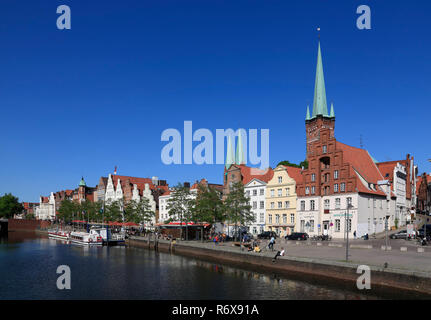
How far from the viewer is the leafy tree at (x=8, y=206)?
186m

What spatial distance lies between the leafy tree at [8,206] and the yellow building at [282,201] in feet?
506

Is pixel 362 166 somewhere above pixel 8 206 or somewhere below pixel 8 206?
above

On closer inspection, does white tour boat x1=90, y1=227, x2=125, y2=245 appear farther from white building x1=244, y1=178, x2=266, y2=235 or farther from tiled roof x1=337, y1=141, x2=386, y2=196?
tiled roof x1=337, y1=141, x2=386, y2=196

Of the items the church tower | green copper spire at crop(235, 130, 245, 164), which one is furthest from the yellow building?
green copper spire at crop(235, 130, 245, 164)

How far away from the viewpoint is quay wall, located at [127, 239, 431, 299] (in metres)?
27.6

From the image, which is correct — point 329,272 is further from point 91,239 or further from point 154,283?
point 91,239

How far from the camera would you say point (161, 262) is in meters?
51.9

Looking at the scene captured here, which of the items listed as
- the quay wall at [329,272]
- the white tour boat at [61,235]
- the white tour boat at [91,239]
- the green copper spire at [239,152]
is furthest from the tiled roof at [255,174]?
the white tour boat at [61,235]

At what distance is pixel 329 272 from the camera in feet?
111

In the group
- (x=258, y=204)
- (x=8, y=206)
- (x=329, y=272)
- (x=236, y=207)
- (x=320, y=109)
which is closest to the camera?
(x=329, y=272)

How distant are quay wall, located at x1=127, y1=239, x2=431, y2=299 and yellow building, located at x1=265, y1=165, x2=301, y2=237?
2877cm

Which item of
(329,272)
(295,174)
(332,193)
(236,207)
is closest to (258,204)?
(295,174)

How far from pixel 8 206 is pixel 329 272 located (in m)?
191
